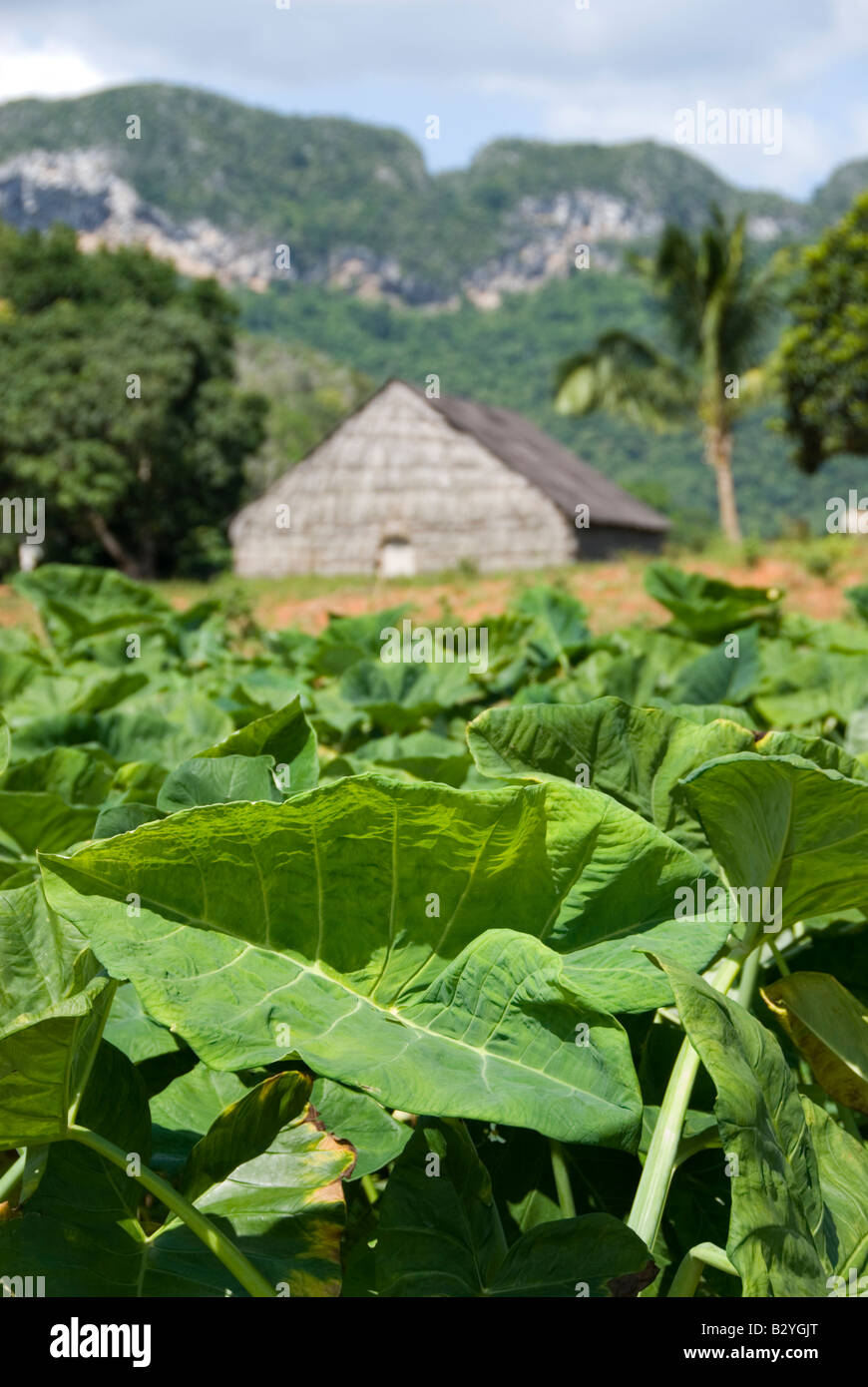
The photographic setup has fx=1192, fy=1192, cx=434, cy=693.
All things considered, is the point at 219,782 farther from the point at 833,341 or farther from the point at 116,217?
the point at 116,217

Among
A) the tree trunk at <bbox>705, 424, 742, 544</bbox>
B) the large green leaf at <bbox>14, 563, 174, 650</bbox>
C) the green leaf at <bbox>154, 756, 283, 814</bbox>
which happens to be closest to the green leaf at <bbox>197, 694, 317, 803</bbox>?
the green leaf at <bbox>154, 756, 283, 814</bbox>

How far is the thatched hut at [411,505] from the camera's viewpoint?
99.0ft

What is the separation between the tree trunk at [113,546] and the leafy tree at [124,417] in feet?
0.18

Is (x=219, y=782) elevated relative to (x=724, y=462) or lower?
lower

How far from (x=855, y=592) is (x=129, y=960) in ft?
10.3

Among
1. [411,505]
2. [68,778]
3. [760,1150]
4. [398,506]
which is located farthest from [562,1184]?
[398,506]

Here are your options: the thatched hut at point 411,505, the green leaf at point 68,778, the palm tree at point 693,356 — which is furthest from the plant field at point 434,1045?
the palm tree at point 693,356

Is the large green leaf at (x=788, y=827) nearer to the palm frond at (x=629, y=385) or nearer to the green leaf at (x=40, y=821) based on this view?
the green leaf at (x=40, y=821)

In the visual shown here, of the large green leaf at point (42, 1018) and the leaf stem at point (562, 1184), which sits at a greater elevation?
the large green leaf at point (42, 1018)

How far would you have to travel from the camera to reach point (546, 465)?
3453cm

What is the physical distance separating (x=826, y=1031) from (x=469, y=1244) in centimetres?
31

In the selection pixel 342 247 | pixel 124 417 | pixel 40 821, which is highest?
pixel 342 247

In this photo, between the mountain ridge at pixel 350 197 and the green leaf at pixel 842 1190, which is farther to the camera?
the mountain ridge at pixel 350 197
